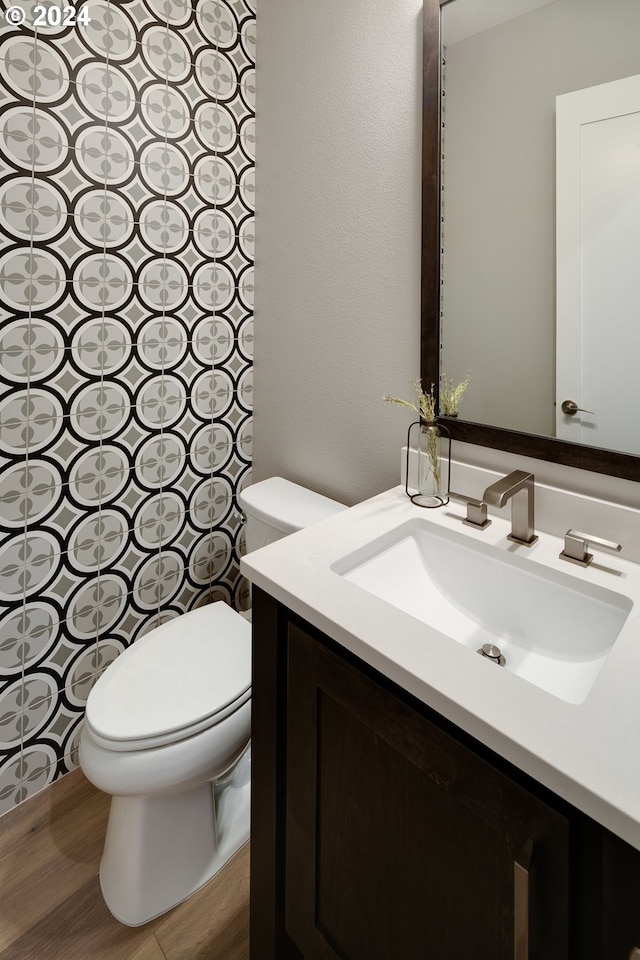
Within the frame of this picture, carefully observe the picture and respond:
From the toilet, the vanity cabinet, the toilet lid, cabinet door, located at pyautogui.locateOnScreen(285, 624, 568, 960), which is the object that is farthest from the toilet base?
cabinet door, located at pyautogui.locateOnScreen(285, 624, 568, 960)

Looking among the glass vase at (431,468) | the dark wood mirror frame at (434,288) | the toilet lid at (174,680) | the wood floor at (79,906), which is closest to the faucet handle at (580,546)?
the dark wood mirror frame at (434,288)

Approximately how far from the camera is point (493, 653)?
0.88 metres

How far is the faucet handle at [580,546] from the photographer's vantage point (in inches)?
36.6

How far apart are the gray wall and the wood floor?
1.06 metres

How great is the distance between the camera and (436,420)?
1.24 metres

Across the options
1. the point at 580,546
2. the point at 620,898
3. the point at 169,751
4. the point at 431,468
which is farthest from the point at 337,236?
the point at 620,898

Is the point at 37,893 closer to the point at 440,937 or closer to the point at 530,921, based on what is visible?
the point at 440,937

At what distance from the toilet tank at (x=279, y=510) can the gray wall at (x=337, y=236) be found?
0.30 feet

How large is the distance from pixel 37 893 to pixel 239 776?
53cm

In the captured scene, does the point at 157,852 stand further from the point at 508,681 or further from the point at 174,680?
the point at 508,681

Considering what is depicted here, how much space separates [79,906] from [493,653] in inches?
45.8

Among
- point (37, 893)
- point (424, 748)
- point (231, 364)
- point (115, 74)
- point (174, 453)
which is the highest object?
point (115, 74)

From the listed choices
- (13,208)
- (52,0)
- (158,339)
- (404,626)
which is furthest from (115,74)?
(404,626)

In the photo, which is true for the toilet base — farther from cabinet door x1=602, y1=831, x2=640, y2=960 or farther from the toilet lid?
cabinet door x1=602, y1=831, x2=640, y2=960
